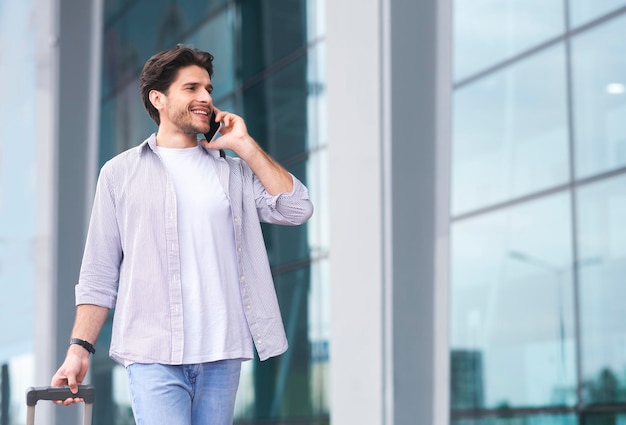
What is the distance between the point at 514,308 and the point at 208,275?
4401mm

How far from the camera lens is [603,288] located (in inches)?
251

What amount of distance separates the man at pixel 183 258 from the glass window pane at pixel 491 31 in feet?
14.2

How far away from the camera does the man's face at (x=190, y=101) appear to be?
3078 millimetres

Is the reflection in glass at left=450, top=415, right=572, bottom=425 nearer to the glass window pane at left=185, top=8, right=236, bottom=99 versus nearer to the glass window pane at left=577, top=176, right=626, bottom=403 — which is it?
the glass window pane at left=577, top=176, right=626, bottom=403

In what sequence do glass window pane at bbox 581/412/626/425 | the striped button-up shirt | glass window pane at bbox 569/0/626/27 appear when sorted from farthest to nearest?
glass window pane at bbox 569/0/626/27 < glass window pane at bbox 581/412/626/425 < the striped button-up shirt

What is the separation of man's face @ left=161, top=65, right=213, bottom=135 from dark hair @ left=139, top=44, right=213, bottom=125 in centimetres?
2

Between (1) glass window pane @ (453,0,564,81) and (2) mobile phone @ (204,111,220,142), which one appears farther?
(1) glass window pane @ (453,0,564,81)

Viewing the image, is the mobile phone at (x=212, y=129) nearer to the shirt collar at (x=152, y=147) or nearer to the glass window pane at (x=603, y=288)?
the shirt collar at (x=152, y=147)

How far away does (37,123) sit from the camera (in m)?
12.3

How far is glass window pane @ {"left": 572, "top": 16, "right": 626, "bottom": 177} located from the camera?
21.0 ft

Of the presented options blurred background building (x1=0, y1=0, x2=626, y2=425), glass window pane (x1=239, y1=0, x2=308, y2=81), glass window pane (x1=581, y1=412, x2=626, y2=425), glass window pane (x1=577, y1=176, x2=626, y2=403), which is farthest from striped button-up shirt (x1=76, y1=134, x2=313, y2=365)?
glass window pane (x1=239, y1=0, x2=308, y2=81)

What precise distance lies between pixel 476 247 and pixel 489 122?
917 mm

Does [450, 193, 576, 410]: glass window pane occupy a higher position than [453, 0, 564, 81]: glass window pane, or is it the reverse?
[453, 0, 564, 81]: glass window pane

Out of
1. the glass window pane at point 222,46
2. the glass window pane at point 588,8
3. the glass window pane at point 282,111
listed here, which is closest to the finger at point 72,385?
the glass window pane at point 588,8
